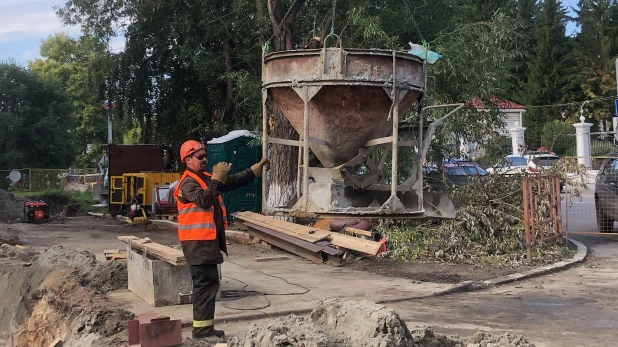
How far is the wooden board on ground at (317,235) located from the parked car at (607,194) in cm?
645

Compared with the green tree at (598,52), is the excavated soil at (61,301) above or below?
below

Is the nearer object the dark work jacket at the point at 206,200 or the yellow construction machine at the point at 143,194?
the dark work jacket at the point at 206,200

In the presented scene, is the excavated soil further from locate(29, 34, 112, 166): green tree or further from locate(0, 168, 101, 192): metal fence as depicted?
locate(29, 34, 112, 166): green tree

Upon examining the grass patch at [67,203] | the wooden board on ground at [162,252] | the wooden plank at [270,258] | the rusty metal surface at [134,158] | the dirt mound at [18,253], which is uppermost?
the rusty metal surface at [134,158]

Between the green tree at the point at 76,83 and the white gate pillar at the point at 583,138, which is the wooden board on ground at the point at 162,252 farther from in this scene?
the green tree at the point at 76,83

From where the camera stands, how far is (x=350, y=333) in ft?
16.0

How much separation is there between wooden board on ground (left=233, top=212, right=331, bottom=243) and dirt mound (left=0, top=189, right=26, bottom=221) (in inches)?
500

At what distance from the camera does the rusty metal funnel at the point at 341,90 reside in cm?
477

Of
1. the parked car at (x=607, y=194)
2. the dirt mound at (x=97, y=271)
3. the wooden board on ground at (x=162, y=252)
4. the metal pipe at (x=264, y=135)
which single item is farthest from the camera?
the parked car at (x=607, y=194)

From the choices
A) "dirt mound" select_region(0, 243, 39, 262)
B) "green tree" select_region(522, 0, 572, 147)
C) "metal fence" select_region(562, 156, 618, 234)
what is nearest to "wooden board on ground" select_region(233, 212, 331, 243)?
"dirt mound" select_region(0, 243, 39, 262)

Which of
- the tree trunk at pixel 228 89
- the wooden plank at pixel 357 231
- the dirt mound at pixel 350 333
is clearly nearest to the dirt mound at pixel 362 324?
the dirt mound at pixel 350 333

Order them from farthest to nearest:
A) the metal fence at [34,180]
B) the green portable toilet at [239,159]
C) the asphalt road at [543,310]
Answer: the metal fence at [34,180] < the green portable toilet at [239,159] < the asphalt road at [543,310]

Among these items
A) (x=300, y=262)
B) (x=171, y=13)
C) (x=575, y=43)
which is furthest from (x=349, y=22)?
(x=575, y=43)

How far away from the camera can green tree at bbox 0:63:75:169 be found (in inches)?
1516
